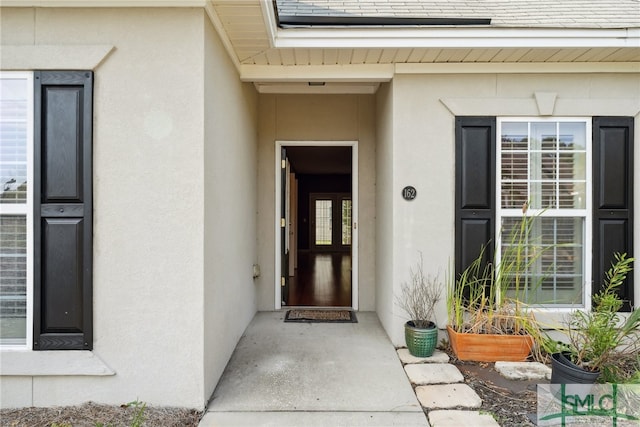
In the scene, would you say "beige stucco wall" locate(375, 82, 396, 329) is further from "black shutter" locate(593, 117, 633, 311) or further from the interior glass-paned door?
the interior glass-paned door

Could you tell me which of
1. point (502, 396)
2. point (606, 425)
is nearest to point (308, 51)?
point (502, 396)

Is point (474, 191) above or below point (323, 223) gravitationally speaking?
above

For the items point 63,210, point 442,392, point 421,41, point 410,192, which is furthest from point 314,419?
point 421,41

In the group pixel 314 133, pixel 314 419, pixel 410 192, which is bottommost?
pixel 314 419

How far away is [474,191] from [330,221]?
29.7 ft

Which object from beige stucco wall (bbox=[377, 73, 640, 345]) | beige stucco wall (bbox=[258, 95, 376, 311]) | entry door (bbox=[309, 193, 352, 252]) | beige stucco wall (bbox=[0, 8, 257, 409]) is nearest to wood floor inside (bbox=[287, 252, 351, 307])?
beige stucco wall (bbox=[258, 95, 376, 311])

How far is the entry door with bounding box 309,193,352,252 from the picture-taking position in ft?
38.7

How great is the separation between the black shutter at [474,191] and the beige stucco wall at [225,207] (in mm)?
2110

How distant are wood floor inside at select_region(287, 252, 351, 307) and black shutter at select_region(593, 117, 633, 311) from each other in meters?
2.82

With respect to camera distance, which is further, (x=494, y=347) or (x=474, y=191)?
(x=474, y=191)

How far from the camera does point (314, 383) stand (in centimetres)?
254

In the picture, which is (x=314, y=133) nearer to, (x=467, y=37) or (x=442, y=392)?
(x=467, y=37)

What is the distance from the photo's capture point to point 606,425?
204 centimetres

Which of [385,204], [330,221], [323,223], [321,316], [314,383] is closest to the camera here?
[314,383]
